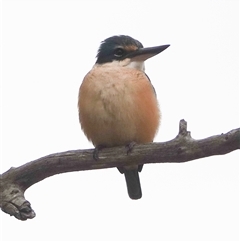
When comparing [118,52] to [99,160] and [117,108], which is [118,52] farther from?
[99,160]

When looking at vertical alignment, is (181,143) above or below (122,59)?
below

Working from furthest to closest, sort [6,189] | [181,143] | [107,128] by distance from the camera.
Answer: [107,128]
[6,189]
[181,143]

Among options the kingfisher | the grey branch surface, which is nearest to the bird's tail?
the kingfisher

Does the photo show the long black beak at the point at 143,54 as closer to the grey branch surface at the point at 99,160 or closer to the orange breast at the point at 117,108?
the orange breast at the point at 117,108

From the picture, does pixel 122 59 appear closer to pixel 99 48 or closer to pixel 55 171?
pixel 99 48

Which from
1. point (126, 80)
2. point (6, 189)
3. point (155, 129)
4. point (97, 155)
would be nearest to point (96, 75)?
point (126, 80)

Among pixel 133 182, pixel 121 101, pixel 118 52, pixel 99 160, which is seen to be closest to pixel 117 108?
pixel 121 101

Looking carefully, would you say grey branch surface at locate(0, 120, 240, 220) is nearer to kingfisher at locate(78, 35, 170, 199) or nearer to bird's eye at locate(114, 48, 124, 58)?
kingfisher at locate(78, 35, 170, 199)

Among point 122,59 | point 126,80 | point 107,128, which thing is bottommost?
point 107,128
